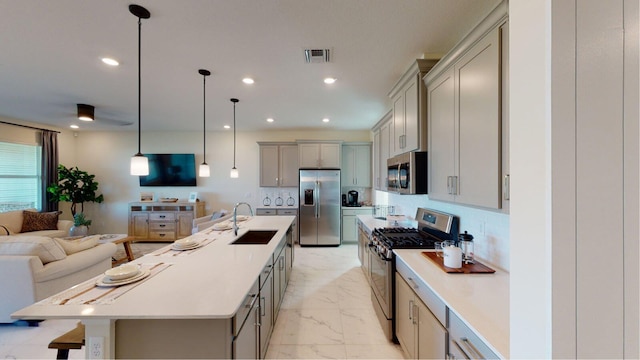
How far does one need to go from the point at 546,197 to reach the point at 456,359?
3.53ft

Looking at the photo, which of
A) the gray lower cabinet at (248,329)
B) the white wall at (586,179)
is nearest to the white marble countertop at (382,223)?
the gray lower cabinet at (248,329)

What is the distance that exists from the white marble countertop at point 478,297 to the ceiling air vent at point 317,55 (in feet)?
6.73

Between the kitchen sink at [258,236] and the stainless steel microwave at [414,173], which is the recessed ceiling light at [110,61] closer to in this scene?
the kitchen sink at [258,236]

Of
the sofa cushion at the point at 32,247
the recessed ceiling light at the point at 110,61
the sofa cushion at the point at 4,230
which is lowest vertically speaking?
the sofa cushion at the point at 4,230

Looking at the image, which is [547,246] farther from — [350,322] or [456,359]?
[350,322]

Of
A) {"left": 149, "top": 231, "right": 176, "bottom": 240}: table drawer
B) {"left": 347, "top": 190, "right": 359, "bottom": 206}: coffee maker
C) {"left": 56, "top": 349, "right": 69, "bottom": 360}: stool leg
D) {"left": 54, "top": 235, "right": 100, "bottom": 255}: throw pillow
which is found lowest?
{"left": 149, "top": 231, "right": 176, "bottom": 240}: table drawer

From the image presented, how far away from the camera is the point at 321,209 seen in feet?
17.6

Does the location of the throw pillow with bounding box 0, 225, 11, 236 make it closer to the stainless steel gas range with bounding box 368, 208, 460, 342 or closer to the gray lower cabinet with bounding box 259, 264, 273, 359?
the gray lower cabinet with bounding box 259, 264, 273, 359

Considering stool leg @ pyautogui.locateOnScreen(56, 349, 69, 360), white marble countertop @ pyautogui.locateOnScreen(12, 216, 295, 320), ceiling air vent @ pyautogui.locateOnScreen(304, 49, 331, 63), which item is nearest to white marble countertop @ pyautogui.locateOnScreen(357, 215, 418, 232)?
white marble countertop @ pyautogui.locateOnScreen(12, 216, 295, 320)

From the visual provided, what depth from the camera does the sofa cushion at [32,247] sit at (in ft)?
7.60

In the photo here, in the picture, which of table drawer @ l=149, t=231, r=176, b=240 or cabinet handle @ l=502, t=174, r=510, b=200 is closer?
cabinet handle @ l=502, t=174, r=510, b=200

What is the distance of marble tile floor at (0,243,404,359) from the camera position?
2111 mm

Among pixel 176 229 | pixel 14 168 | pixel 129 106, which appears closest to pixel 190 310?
pixel 129 106

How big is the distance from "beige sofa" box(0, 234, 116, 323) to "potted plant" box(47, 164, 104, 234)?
371 centimetres
